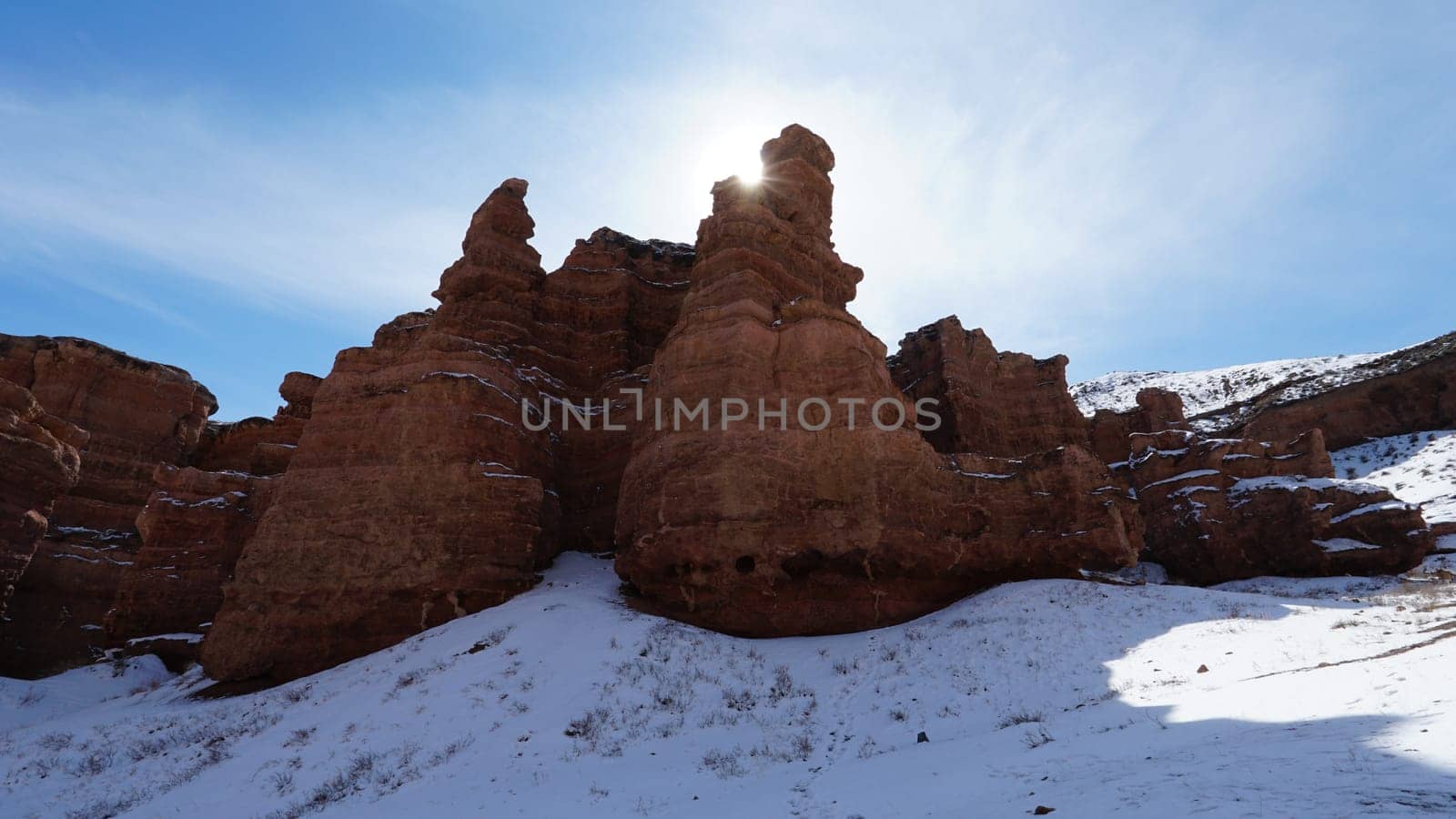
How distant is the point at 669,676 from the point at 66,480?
88.9 ft

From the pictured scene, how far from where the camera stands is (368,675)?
1844cm

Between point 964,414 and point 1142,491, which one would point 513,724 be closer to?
point 964,414

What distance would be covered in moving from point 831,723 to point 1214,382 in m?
107

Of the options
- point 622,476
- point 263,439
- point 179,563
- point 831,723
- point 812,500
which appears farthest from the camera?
point 263,439

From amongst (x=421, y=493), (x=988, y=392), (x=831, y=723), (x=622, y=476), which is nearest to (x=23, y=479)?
(x=421, y=493)

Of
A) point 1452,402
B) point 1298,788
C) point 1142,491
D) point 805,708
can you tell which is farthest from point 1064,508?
point 1452,402

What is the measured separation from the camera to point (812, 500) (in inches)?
826

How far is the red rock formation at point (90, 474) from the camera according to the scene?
31.5 meters

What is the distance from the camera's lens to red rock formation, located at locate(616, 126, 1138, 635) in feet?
66.8

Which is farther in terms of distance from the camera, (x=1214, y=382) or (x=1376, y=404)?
(x=1214, y=382)

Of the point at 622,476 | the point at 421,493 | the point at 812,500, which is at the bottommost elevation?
the point at 812,500

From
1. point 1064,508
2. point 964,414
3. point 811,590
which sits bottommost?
A: point 811,590

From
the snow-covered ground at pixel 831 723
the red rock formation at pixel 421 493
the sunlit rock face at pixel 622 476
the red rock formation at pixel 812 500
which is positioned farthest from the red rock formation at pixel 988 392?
the red rock formation at pixel 421 493

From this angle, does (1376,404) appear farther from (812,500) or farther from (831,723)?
(831,723)
